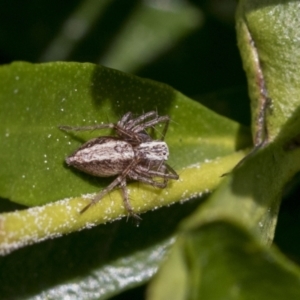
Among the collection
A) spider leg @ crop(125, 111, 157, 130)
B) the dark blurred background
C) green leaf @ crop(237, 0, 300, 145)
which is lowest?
the dark blurred background

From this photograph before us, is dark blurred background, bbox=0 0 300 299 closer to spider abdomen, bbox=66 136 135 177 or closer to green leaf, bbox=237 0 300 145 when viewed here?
spider abdomen, bbox=66 136 135 177

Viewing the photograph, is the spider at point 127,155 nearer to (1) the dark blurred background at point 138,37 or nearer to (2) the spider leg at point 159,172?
(2) the spider leg at point 159,172

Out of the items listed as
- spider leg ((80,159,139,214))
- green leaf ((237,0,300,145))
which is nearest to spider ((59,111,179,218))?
spider leg ((80,159,139,214))

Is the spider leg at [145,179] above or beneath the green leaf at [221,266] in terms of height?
beneath

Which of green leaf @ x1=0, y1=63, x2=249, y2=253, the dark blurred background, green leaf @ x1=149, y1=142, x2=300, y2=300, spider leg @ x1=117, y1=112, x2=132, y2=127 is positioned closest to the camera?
green leaf @ x1=149, y1=142, x2=300, y2=300

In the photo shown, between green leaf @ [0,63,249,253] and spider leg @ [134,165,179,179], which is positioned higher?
green leaf @ [0,63,249,253]

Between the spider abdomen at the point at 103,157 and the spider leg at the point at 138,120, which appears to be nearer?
the spider abdomen at the point at 103,157

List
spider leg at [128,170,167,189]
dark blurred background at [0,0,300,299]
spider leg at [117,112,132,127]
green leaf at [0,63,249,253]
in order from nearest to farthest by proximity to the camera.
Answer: green leaf at [0,63,249,253] → spider leg at [128,170,167,189] → spider leg at [117,112,132,127] → dark blurred background at [0,0,300,299]

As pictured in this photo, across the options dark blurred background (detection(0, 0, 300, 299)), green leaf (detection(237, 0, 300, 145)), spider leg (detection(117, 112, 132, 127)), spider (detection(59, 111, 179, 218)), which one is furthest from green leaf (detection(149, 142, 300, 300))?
dark blurred background (detection(0, 0, 300, 299))

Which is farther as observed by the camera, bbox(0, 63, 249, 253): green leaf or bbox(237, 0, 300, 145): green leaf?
bbox(237, 0, 300, 145): green leaf

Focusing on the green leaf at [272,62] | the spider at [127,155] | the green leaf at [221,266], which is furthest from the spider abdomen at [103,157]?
the green leaf at [221,266]
